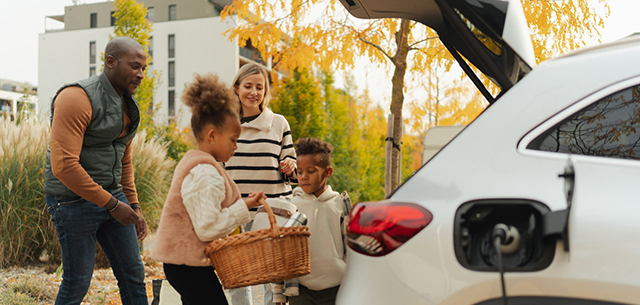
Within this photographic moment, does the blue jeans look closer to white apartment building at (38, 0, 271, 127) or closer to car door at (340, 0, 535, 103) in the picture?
car door at (340, 0, 535, 103)

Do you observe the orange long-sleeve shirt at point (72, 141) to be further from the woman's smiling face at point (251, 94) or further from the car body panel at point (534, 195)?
the car body panel at point (534, 195)

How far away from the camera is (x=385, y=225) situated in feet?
5.41

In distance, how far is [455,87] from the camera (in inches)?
507

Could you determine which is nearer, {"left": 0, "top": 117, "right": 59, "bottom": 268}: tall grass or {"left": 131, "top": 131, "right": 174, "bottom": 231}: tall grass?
{"left": 0, "top": 117, "right": 59, "bottom": 268}: tall grass

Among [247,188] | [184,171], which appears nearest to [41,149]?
[247,188]

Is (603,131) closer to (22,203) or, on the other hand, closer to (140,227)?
(140,227)

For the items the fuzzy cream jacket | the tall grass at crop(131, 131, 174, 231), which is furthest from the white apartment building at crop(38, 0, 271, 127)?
the fuzzy cream jacket

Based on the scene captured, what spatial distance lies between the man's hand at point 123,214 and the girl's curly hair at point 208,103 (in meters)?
0.79

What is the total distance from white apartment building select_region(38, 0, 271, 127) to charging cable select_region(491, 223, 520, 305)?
39883mm

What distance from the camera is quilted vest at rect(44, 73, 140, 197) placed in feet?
9.11

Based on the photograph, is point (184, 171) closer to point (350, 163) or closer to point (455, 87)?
point (455, 87)

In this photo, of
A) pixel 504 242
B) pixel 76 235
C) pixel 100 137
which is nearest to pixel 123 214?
pixel 76 235

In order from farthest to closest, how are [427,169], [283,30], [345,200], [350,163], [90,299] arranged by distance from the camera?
[350,163], [283,30], [90,299], [345,200], [427,169]

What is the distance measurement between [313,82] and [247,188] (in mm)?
9911
